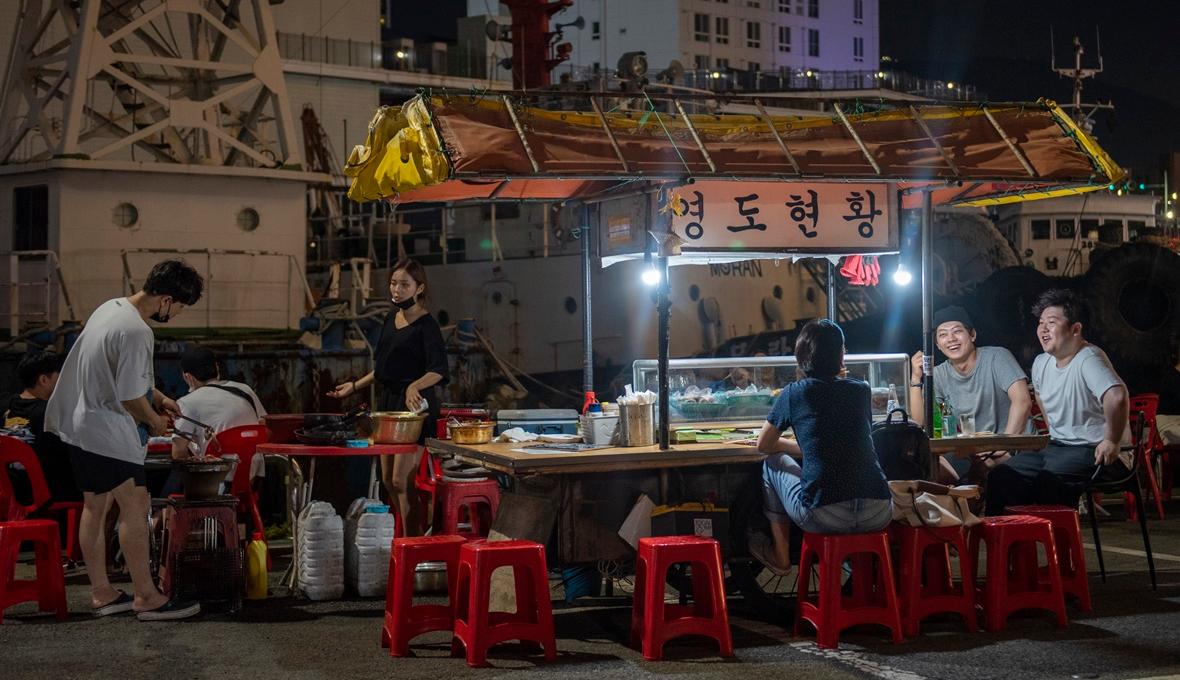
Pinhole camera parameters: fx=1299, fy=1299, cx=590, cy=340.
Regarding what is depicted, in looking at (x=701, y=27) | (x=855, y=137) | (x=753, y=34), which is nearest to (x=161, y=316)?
(x=855, y=137)

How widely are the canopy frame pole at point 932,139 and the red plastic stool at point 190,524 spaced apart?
4.88 metres

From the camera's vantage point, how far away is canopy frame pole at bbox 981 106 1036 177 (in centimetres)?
822

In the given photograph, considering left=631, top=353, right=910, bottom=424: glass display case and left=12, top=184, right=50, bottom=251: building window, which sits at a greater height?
left=12, top=184, right=50, bottom=251: building window

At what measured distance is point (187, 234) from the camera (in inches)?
808

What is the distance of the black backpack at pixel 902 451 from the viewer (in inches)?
281

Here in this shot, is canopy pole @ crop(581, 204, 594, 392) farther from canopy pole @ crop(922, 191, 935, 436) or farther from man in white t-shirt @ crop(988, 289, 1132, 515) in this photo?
man in white t-shirt @ crop(988, 289, 1132, 515)

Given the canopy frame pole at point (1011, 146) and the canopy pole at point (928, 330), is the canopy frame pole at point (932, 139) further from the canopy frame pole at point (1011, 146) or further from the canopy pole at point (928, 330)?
the canopy frame pole at point (1011, 146)

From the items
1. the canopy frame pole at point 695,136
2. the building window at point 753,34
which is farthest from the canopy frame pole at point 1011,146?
the building window at point 753,34

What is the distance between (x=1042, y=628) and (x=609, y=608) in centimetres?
250

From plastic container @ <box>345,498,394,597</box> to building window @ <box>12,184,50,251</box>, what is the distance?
544 inches

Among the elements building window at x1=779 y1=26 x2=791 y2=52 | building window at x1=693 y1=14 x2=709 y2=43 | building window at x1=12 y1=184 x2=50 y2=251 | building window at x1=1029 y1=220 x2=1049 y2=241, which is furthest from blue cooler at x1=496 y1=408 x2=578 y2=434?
building window at x1=779 y1=26 x2=791 y2=52

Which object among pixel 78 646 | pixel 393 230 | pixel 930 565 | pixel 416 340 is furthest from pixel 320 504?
pixel 393 230

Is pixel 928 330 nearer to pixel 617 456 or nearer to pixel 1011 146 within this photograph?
pixel 1011 146

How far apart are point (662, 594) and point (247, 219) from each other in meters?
16.1
